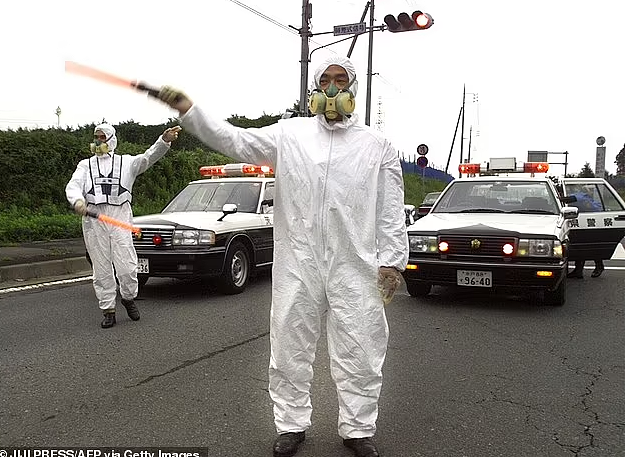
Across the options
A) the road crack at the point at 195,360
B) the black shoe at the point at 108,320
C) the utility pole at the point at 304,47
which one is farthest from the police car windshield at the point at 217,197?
the utility pole at the point at 304,47

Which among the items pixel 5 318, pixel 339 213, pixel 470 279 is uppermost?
pixel 339 213

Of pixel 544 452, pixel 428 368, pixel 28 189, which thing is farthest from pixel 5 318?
pixel 28 189

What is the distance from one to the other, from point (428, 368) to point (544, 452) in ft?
5.23

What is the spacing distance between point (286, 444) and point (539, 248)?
14.6ft

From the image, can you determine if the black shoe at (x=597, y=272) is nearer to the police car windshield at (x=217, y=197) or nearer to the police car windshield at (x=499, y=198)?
the police car windshield at (x=499, y=198)

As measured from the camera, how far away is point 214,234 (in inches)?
309

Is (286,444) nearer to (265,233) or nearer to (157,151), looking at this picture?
(157,151)

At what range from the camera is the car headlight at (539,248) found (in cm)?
675

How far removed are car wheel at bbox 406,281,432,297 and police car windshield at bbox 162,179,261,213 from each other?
2.55m

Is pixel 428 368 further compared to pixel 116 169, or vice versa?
pixel 116 169

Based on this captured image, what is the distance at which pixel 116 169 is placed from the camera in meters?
6.03

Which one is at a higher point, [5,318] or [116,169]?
[116,169]

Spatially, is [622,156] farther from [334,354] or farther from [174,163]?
[334,354]

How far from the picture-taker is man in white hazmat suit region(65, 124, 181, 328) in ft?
19.5
